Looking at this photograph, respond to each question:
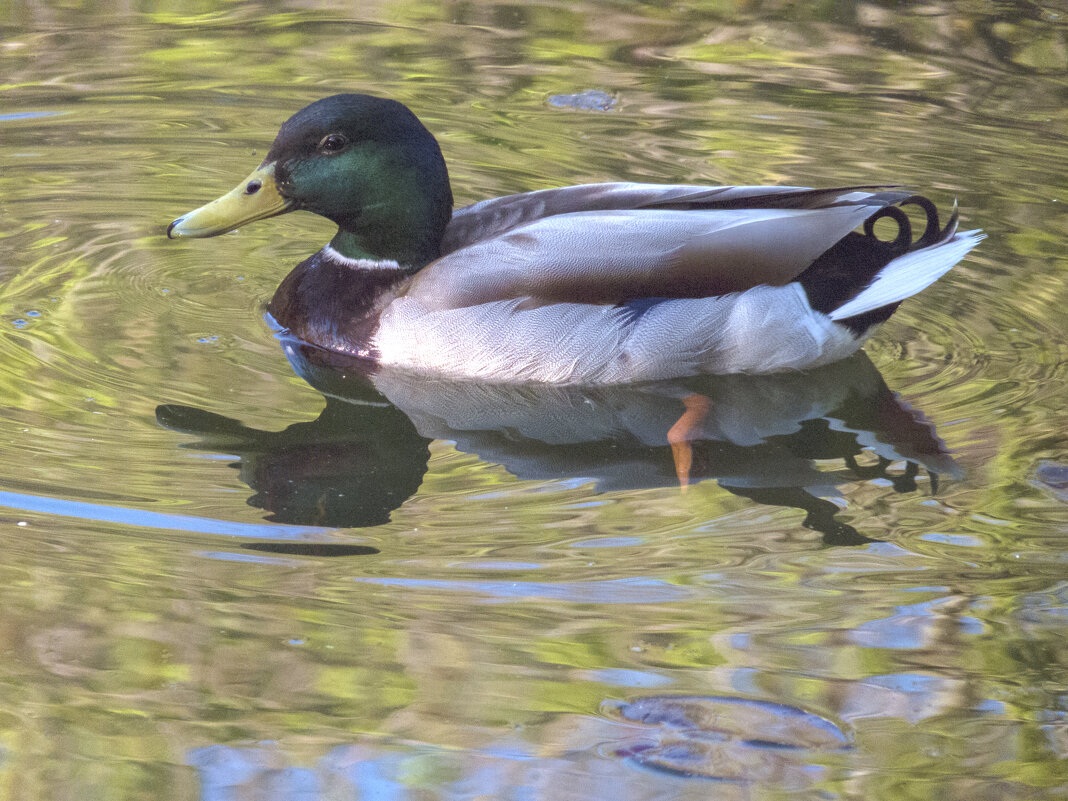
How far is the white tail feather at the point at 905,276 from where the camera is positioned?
5434 millimetres

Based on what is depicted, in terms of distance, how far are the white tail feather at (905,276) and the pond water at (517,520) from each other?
312mm

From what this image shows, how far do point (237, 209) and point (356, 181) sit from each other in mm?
455

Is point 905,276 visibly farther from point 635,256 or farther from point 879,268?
point 635,256

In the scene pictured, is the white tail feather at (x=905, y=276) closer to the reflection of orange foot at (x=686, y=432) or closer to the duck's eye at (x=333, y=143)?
the reflection of orange foot at (x=686, y=432)

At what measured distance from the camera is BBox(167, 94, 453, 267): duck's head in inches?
Answer: 215

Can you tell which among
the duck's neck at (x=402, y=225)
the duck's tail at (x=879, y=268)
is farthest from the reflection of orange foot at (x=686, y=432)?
the duck's neck at (x=402, y=225)

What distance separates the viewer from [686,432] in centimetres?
518

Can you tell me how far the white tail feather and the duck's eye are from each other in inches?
76.5

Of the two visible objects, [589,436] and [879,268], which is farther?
[879,268]

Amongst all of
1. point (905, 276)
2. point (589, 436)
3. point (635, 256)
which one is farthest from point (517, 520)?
point (905, 276)

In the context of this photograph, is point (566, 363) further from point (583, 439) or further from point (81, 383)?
point (81, 383)

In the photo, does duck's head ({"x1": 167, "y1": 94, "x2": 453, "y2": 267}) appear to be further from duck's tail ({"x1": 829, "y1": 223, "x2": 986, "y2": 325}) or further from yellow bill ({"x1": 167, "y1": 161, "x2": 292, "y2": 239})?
duck's tail ({"x1": 829, "y1": 223, "x2": 986, "y2": 325})

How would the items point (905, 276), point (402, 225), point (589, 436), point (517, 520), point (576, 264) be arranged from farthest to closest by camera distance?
1. point (402, 225)
2. point (905, 276)
3. point (576, 264)
4. point (589, 436)
5. point (517, 520)

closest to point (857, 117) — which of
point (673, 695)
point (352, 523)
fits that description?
point (352, 523)
